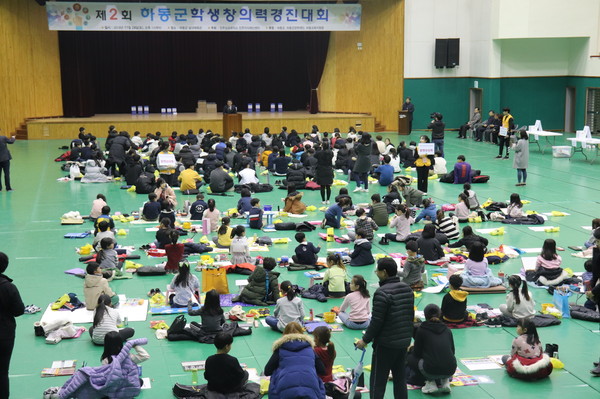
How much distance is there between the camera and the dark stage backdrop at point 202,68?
4097 centimetres

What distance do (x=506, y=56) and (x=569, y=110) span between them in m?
4.01

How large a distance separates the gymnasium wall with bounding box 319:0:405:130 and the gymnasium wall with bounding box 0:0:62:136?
1372 cm

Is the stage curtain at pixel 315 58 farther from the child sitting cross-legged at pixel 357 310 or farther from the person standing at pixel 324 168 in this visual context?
the child sitting cross-legged at pixel 357 310

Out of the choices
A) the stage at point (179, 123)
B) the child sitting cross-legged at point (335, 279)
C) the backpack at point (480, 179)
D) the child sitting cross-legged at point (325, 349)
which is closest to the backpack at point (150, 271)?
the child sitting cross-legged at point (335, 279)

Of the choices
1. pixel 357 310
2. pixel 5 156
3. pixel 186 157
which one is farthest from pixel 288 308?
pixel 5 156

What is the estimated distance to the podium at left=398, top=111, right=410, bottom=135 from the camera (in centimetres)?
3677

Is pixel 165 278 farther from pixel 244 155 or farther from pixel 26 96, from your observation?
pixel 26 96

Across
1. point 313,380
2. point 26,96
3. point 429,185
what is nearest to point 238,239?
point 313,380

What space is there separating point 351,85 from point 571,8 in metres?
10.6

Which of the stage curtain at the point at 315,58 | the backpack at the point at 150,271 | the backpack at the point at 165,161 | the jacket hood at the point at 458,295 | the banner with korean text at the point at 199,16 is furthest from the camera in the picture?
the stage curtain at the point at 315,58

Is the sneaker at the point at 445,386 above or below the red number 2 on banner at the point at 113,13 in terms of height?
below

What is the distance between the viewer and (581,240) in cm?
1755

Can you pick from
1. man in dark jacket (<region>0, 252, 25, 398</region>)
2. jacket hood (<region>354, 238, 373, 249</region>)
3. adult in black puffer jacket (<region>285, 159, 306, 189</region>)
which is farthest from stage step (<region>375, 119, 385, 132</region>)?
man in dark jacket (<region>0, 252, 25, 398</region>)

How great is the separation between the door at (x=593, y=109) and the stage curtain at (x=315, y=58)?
12.8 meters
